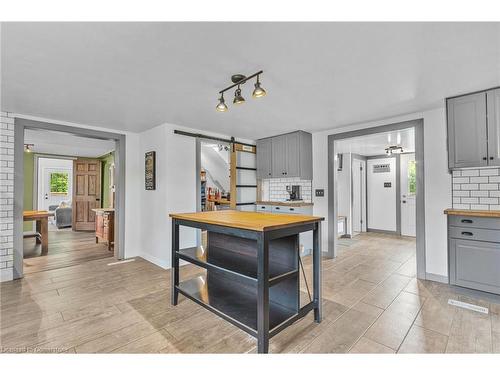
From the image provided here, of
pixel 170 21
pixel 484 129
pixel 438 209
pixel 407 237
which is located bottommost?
pixel 407 237

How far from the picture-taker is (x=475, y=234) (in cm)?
280

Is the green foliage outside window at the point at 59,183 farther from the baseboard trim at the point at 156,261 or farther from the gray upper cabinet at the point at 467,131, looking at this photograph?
the gray upper cabinet at the point at 467,131

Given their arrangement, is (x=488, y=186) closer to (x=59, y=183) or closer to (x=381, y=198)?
(x=381, y=198)

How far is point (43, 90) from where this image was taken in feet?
8.68

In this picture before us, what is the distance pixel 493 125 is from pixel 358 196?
14.8ft

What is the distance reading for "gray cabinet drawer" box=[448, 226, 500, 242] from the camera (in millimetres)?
2685

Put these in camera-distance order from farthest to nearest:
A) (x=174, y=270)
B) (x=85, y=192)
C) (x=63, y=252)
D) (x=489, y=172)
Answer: (x=85, y=192)
(x=63, y=252)
(x=489, y=172)
(x=174, y=270)

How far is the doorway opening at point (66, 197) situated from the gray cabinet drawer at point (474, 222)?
5.03 meters

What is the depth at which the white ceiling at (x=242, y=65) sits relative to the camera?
1668 mm

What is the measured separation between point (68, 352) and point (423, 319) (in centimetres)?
303

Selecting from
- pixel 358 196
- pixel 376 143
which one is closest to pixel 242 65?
pixel 376 143

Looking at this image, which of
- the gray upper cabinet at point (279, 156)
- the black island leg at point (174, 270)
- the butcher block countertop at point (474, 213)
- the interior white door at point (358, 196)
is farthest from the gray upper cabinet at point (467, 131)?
the interior white door at point (358, 196)
